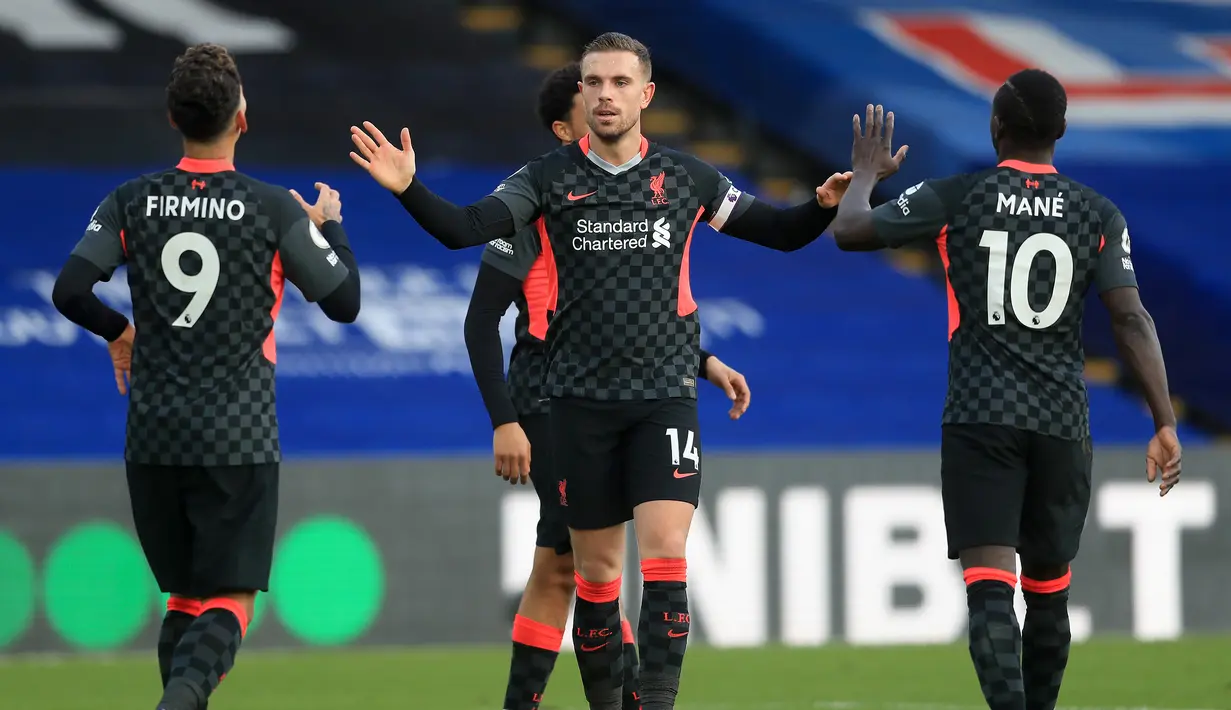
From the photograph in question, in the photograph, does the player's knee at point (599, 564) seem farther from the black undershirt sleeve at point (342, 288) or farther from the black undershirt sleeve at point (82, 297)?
the black undershirt sleeve at point (82, 297)

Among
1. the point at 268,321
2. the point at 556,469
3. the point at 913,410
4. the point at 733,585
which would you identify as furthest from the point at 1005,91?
the point at 913,410

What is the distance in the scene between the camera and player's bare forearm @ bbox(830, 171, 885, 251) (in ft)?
17.8

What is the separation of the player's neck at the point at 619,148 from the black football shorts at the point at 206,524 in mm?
1348

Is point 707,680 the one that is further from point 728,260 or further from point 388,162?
point 728,260

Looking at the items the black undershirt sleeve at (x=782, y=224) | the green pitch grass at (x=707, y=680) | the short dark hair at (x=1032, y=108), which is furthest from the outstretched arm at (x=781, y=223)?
the green pitch grass at (x=707, y=680)

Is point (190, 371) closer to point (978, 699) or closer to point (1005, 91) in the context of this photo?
point (1005, 91)

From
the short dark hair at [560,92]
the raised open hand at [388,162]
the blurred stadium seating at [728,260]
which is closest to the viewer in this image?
the raised open hand at [388,162]

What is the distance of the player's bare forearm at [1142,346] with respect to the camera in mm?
5496

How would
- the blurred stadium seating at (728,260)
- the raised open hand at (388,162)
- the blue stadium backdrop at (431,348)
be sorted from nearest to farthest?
the raised open hand at (388,162)
the blurred stadium seating at (728,260)
the blue stadium backdrop at (431,348)

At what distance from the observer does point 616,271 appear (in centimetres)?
544

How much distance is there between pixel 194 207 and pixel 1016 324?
2.41m

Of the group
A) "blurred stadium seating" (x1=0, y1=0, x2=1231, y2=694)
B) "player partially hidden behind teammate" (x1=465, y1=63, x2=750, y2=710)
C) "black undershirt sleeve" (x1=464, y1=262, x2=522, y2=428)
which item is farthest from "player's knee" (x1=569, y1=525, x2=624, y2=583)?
"blurred stadium seating" (x1=0, y1=0, x2=1231, y2=694)

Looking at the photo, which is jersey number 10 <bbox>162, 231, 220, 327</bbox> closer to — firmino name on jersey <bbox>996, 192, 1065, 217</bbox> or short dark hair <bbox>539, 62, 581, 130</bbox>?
short dark hair <bbox>539, 62, 581, 130</bbox>

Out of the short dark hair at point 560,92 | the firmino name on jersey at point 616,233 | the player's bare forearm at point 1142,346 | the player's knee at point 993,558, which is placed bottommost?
the player's knee at point 993,558
